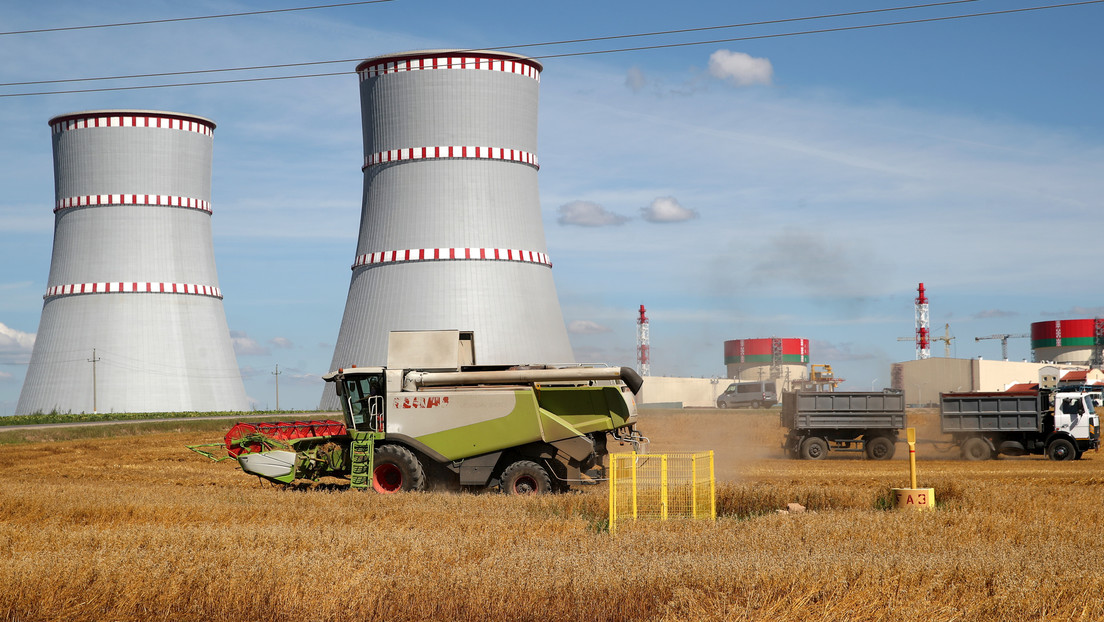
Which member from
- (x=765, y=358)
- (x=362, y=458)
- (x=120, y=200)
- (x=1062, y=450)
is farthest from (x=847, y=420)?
(x=765, y=358)

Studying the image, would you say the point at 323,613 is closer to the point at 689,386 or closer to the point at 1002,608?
the point at 1002,608

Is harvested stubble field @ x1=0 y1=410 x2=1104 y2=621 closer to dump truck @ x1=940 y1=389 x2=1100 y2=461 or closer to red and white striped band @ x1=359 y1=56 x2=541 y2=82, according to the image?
dump truck @ x1=940 y1=389 x2=1100 y2=461

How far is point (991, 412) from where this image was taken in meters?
24.3

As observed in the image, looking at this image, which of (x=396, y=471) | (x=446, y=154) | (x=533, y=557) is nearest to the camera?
(x=533, y=557)

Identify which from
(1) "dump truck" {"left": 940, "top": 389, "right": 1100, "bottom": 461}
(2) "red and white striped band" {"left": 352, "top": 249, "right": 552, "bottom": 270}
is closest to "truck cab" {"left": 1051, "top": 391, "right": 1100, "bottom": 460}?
(1) "dump truck" {"left": 940, "top": 389, "right": 1100, "bottom": 461}

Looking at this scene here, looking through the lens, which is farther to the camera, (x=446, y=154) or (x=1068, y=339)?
(x=1068, y=339)

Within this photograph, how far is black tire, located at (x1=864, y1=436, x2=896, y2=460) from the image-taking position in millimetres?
24859

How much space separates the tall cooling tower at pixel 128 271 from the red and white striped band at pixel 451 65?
11.2 metres

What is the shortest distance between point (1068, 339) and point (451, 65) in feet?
233

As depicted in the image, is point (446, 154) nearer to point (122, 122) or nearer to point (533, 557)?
point (122, 122)

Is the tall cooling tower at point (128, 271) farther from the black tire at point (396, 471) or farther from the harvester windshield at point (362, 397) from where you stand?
the black tire at point (396, 471)

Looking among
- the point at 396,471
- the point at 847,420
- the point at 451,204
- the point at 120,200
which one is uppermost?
the point at 120,200

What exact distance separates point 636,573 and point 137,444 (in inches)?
981

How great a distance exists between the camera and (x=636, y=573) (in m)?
7.79
